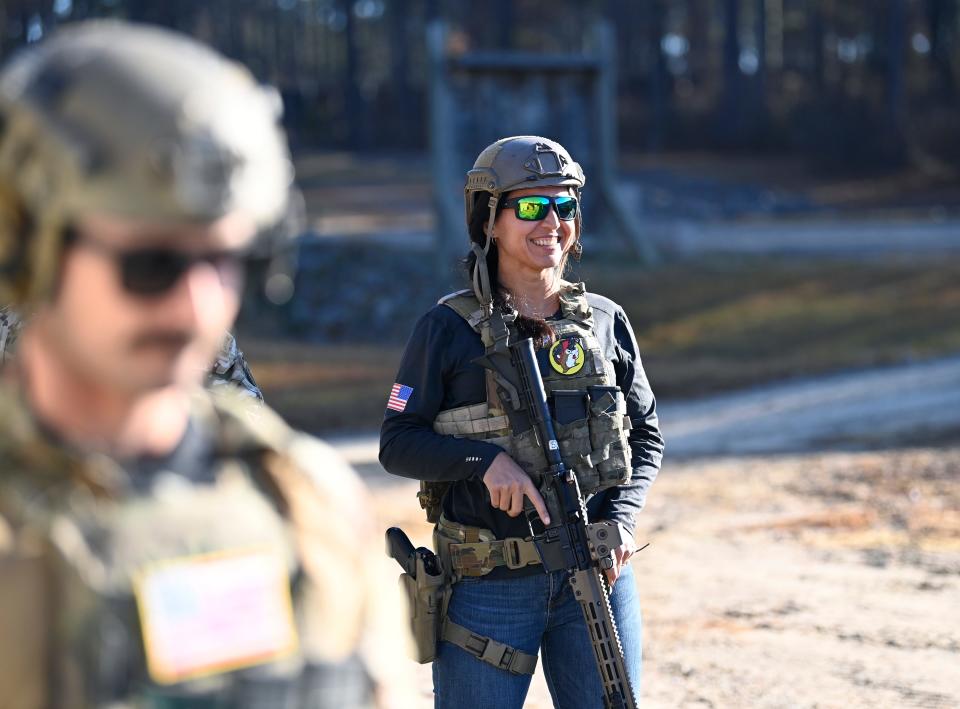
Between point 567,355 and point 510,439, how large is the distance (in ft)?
0.86

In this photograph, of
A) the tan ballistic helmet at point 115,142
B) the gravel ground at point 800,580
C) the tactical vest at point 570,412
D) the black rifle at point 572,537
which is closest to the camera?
the tan ballistic helmet at point 115,142

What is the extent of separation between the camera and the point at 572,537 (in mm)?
3654

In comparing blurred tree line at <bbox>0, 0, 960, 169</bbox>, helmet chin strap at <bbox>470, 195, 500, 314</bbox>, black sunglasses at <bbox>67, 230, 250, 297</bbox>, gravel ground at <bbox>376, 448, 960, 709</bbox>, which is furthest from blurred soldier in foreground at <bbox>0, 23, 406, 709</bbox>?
blurred tree line at <bbox>0, 0, 960, 169</bbox>

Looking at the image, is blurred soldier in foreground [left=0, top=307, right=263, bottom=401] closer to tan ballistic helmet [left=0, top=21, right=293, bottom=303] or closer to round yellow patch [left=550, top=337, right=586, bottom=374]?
round yellow patch [left=550, top=337, right=586, bottom=374]

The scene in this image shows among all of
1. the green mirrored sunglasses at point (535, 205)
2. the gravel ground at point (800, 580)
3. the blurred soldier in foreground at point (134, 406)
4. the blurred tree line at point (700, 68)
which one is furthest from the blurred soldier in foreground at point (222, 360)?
the blurred tree line at point (700, 68)

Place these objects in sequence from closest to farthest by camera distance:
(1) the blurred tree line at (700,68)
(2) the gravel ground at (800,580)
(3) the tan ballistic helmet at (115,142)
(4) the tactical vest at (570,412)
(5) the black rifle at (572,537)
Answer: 1. (3) the tan ballistic helmet at (115,142)
2. (5) the black rifle at (572,537)
3. (4) the tactical vest at (570,412)
4. (2) the gravel ground at (800,580)
5. (1) the blurred tree line at (700,68)

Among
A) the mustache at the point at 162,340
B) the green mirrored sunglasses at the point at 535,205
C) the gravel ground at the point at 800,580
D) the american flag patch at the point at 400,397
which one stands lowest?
the gravel ground at the point at 800,580

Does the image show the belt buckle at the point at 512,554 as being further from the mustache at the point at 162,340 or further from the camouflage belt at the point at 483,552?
the mustache at the point at 162,340

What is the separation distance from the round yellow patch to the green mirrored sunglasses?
13.1 inches

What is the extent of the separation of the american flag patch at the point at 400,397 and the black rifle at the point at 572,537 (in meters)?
0.21

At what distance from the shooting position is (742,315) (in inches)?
824

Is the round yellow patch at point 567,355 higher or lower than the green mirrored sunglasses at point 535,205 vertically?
lower

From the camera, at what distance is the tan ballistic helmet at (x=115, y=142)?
145 centimetres

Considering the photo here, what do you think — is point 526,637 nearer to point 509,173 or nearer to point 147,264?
point 509,173
